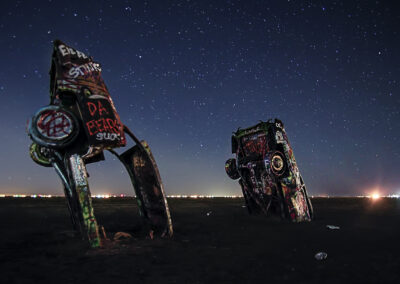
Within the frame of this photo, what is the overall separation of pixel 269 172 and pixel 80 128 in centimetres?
886

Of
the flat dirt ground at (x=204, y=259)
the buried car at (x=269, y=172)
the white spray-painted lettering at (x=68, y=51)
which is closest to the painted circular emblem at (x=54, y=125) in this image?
the white spray-painted lettering at (x=68, y=51)

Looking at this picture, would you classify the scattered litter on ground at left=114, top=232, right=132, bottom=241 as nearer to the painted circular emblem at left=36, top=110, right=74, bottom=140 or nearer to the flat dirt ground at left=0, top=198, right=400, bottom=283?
the flat dirt ground at left=0, top=198, right=400, bottom=283

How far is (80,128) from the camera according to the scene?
25.8ft

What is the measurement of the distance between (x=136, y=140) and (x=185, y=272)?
482 centimetres

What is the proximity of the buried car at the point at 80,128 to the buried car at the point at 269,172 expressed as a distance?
7056 mm

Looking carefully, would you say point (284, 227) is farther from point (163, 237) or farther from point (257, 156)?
point (163, 237)

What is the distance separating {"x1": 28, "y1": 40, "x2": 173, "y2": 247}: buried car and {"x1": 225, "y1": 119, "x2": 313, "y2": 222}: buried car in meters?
7.06

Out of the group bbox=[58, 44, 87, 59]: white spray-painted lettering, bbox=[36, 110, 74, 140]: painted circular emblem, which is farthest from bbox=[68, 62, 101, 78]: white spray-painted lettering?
bbox=[36, 110, 74, 140]: painted circular emblem

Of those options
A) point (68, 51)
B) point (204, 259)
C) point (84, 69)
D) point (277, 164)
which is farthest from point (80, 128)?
point (277, 164)

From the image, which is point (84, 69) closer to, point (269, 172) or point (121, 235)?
point (121, 235)

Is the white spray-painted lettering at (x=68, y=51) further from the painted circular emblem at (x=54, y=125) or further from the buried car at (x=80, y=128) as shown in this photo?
the painted circular emblem at (x=54, y=125)

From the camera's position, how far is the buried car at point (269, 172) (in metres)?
13.5

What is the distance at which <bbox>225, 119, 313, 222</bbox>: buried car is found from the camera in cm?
1348

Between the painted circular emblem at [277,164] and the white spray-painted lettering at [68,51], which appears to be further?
the painted circular emblem at [277,164]
